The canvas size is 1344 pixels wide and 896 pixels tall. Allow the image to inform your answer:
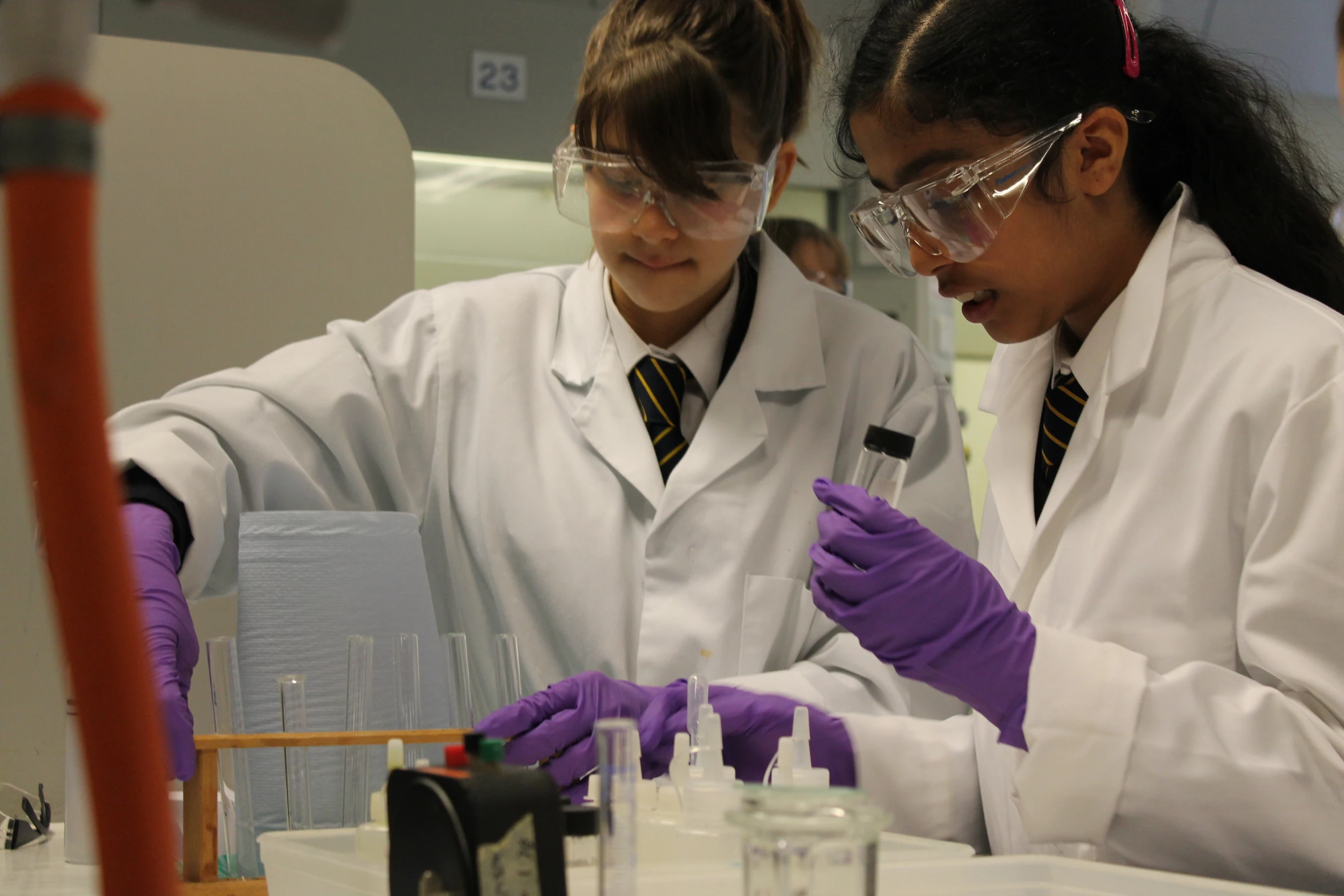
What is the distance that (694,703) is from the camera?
1397 mm

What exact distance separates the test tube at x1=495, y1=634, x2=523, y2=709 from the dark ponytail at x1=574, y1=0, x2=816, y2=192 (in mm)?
682

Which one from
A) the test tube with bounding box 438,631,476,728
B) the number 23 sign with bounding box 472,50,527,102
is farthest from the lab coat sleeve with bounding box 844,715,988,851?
the number 23 sign with bounding box 472,50,527,102

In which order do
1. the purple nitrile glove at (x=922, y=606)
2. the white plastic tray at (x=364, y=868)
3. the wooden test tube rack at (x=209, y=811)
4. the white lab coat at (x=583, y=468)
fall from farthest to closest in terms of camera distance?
the white lab coat at (x=583, y=468) < the purple nitrile glove at (x=922, y=606) < the wooden test tube rack at (x=209, y=811) < the white plastic tray at (x=364, y=868)

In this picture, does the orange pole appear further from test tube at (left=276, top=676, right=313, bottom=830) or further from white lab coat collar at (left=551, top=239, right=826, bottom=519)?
white lab coat collar at (left=551, top=239, right=826, bottom=519)

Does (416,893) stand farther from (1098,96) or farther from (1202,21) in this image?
(1202,21)

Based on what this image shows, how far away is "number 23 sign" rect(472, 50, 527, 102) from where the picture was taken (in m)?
3.54

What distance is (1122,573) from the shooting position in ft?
4.37

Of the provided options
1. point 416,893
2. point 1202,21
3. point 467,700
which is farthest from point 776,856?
point 1202,21

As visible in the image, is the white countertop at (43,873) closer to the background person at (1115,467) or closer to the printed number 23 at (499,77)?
the background person at (1115,467)

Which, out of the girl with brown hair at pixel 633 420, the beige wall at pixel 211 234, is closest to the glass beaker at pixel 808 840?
the girl with brown hair at pixel 633 420

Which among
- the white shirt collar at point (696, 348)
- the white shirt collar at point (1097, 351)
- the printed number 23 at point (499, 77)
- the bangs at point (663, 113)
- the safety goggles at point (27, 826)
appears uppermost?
the printed number 23 at point (499, 77)

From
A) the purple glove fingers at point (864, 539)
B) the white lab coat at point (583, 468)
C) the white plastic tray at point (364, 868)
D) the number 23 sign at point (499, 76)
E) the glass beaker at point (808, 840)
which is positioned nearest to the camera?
the glass beaker at point (808, 840)

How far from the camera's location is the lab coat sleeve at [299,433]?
1.69 meters

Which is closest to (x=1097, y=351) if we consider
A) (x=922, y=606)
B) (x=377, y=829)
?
(x=922, y=606)
